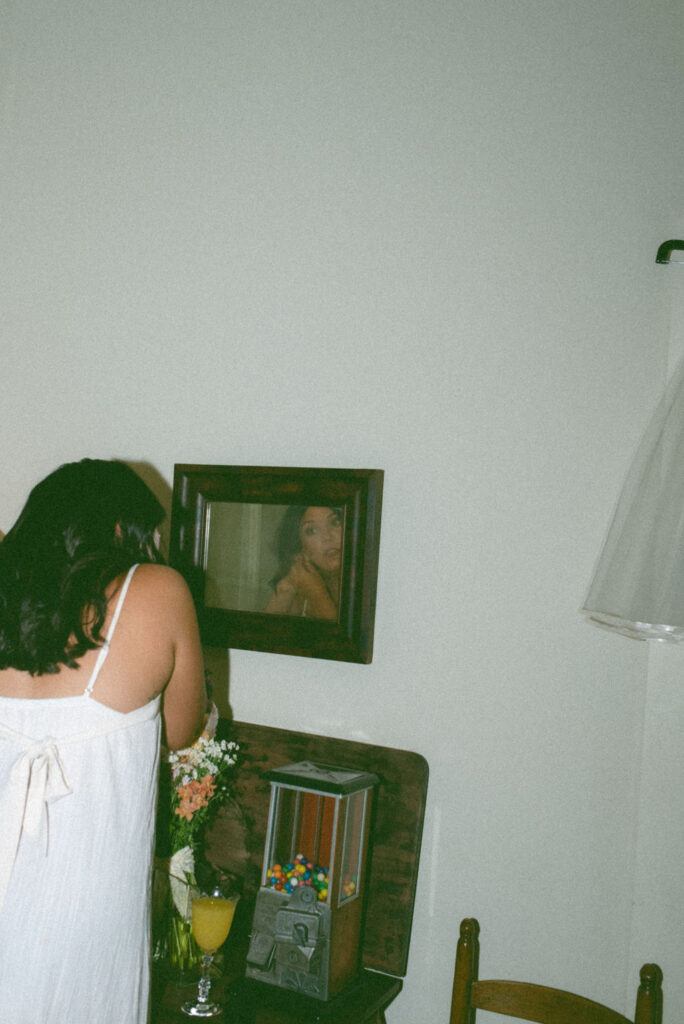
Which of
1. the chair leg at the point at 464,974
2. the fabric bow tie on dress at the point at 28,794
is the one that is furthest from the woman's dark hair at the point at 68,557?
the chair leg at the point at 464,974

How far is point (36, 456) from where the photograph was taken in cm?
223

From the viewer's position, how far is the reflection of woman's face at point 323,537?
1.78 m

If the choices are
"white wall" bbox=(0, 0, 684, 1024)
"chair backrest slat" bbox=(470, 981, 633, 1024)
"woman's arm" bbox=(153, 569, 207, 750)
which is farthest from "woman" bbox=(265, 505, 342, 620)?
"chair backrest slat" bbox=(470, 981, 633, 1024)

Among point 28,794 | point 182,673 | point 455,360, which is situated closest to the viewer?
point 28,794

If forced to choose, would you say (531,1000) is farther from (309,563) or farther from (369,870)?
(309,563)

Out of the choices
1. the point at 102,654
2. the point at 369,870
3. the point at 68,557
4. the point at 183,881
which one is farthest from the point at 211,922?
the point at 68,557

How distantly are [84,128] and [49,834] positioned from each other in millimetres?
1855

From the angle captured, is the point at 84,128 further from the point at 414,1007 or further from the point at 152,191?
the point at 414,1007

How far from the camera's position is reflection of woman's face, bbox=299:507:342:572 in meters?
1.78

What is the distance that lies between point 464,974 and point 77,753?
0.83 m

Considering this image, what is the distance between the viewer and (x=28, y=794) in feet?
4.25

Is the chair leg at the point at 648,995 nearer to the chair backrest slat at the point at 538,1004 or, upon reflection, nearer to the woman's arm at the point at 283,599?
the chair backrest slat at the point at 538,1004

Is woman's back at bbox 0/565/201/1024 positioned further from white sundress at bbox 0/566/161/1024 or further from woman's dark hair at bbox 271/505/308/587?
woman's dark hair at bbox 271/505/308/587

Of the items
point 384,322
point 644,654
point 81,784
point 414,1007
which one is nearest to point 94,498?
point 81,784
